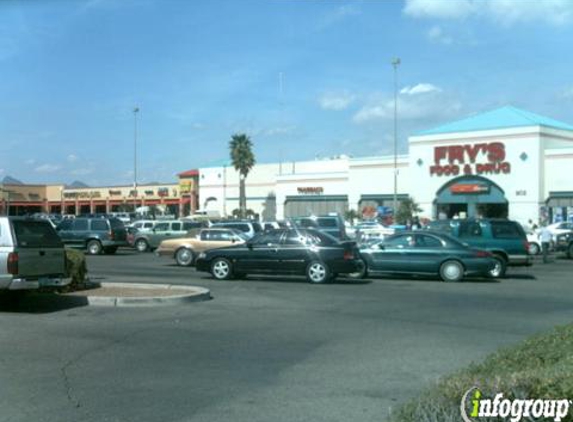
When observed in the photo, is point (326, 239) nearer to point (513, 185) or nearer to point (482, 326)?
point (482, 326)

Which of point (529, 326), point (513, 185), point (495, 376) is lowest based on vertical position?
point (529, 326)

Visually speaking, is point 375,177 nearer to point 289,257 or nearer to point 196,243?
point 196,243

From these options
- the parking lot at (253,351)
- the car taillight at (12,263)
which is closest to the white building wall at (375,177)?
the parking lot at (253,351)

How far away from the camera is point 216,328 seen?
11562 mm

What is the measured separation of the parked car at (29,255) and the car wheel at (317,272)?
23.9 ft

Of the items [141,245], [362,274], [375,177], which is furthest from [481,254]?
[375,177]

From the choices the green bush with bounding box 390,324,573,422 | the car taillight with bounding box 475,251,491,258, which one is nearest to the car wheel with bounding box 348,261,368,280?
the car taillight with bounding box 475,251,491,258

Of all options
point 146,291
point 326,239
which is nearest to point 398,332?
point 146,291

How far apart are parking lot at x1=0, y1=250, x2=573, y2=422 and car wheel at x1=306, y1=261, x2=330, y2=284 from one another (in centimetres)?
205

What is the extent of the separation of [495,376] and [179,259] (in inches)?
920

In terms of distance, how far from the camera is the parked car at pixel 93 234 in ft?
114

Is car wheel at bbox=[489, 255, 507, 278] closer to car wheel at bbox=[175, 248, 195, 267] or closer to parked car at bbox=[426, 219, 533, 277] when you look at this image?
parked car at bbox=[426, 219, 533, 277]

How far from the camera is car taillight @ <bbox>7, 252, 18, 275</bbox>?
13.0 metres

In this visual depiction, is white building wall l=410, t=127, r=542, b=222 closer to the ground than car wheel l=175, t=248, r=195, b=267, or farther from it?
farther from it
